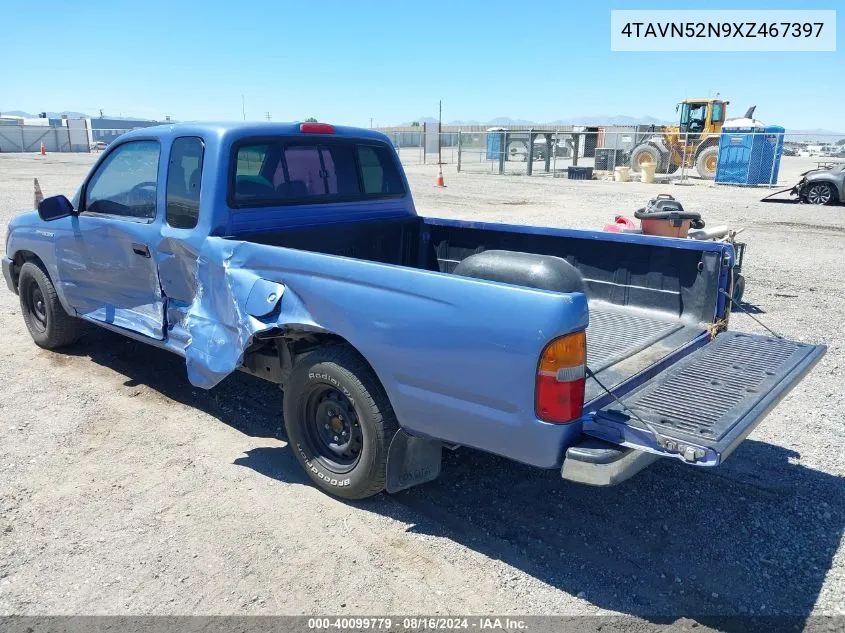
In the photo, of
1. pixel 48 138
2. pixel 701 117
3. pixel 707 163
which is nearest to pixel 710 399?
pixel 707 163

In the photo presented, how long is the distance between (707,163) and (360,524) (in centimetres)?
2718

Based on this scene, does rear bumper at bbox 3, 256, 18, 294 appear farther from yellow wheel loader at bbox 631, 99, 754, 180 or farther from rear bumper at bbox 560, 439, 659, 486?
yellow wheel loader at bbox 631, 99, 754, 180

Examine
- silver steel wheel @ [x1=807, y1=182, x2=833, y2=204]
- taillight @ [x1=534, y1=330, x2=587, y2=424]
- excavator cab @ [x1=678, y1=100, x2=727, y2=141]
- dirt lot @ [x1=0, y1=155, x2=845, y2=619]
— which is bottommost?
dirt lot @ [x1=0, y1=155, x2=845, y2=619]

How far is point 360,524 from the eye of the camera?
3625 mm

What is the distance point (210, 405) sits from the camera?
17.0 feet

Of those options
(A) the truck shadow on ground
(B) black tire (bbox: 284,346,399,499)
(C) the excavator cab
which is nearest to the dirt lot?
(A) the truck shadow on ground

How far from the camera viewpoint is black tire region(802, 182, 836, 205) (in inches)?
720

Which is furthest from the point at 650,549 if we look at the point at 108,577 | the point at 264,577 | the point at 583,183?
the point at 583,183

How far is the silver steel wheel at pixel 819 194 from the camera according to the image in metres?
18.4

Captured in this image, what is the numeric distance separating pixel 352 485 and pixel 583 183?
949 inches

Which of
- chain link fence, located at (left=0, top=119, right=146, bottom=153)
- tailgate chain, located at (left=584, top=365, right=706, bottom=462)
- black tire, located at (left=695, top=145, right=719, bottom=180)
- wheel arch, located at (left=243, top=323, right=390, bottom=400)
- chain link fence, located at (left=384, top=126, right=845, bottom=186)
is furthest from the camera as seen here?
chain link fence, located at (left=0, top=119, right=146, bottom=153)

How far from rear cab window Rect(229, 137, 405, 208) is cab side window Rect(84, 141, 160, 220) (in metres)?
0.77

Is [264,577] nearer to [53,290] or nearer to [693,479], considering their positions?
[693,479]

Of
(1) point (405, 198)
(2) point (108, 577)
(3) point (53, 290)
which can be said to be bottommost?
(2) point (108, 577)
